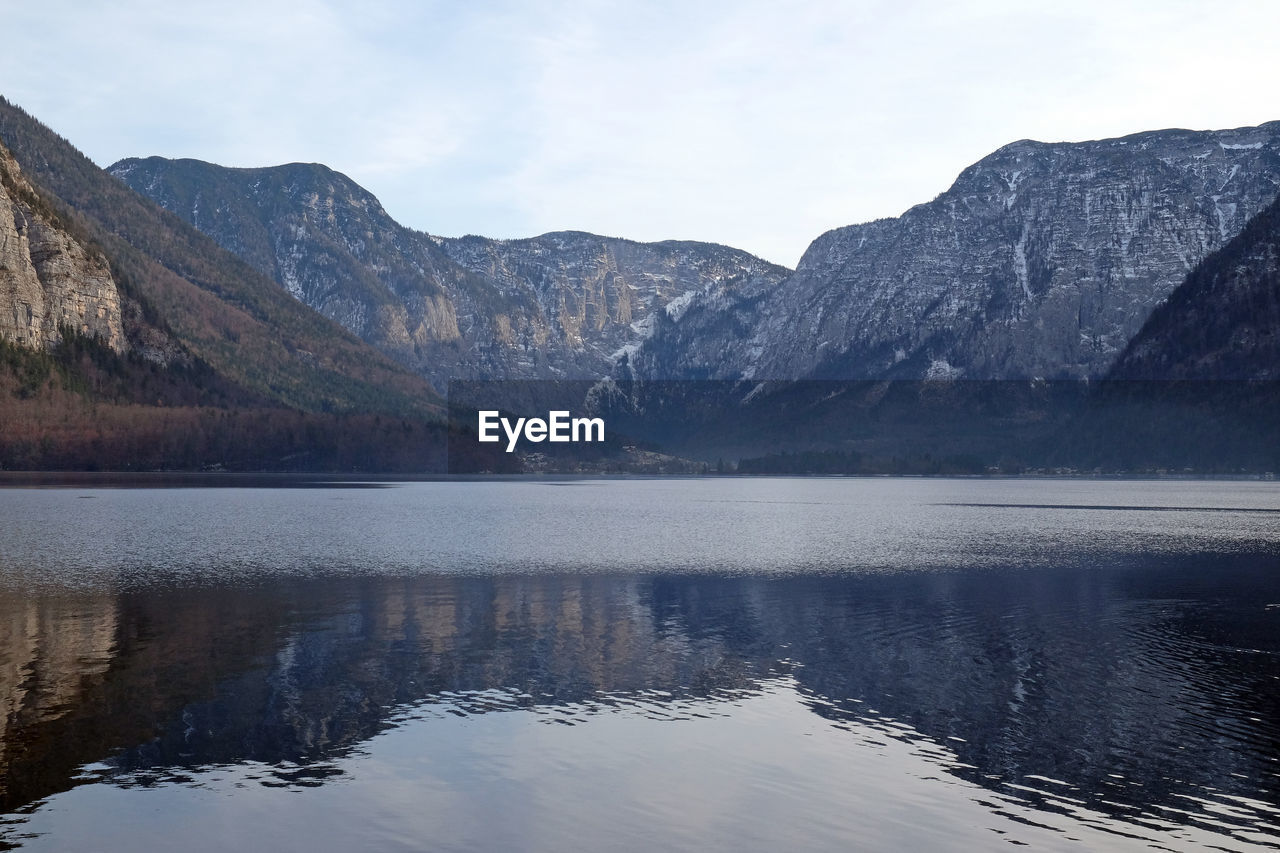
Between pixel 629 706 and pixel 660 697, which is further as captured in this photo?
pixel 660 697

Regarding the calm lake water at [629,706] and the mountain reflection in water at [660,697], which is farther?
the mountain reflection in water at [660,697]

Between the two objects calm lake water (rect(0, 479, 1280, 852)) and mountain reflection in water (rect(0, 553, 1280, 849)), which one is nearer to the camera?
calm lake water (rect(0, 479, 1280, 852))

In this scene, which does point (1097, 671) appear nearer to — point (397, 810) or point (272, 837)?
point (397, 810)

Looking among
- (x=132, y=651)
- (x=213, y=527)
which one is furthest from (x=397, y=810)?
(x=213, y=527)
